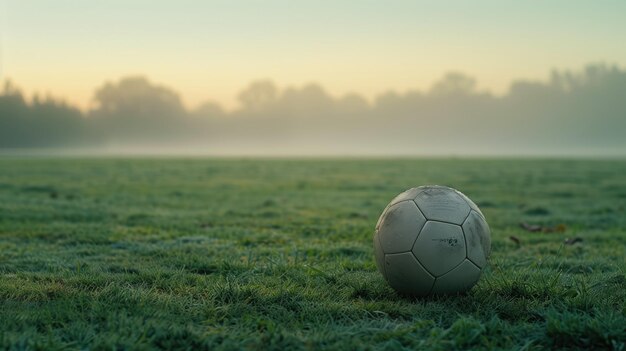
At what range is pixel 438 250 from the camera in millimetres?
4801

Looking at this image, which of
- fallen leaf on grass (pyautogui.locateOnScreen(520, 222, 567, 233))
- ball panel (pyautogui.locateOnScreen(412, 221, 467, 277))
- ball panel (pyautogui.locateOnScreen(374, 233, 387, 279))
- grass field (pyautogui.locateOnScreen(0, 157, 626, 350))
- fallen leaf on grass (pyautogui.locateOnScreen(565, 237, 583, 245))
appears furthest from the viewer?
fallen leaf on grass (pyautogui.locateOnScreen(520, 222, 567, 233))

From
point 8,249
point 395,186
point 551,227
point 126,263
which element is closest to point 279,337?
point 126,263

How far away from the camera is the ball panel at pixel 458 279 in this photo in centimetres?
484

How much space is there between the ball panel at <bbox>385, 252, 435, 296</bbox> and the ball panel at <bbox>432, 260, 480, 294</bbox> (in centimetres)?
8

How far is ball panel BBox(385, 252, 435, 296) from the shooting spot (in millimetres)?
4840

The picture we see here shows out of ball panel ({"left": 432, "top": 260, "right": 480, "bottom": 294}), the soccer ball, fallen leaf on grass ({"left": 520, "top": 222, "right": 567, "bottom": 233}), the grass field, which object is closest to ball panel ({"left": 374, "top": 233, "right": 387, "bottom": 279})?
the soccer ball

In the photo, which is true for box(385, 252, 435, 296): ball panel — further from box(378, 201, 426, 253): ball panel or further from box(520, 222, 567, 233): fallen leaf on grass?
box(520, 222, 567, 233): fallen leaf on grass

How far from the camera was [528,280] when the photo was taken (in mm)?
5406

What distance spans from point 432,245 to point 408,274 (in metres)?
0.34

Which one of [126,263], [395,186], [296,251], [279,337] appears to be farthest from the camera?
[395,186]

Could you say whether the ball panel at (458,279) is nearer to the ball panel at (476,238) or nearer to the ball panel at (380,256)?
the ball panel at (476,238)

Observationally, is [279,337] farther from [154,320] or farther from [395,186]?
[395,186]

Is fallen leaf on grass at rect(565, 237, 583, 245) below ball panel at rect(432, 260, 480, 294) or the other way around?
below

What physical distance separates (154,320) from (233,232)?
5.26 meters
